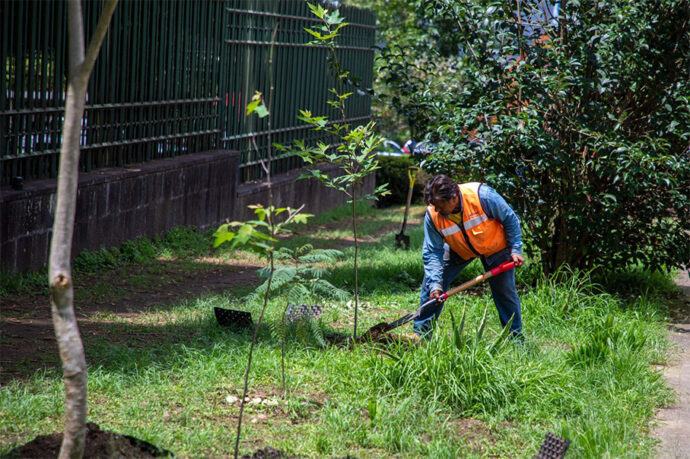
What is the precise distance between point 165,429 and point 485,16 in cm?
539

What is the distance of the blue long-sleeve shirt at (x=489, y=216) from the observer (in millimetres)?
6145

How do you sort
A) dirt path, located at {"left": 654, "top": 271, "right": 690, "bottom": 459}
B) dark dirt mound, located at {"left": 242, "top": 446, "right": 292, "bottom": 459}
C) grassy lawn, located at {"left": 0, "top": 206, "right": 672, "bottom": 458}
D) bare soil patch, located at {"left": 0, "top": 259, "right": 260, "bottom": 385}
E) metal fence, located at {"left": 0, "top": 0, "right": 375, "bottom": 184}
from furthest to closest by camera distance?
metal fence, located at {"left": 0, "top": 0, "right": 375, "bottom": 184}
bare soil patch, located at {"left": 0, "top": 259, "right": 260, "bottom": 385}
dirt path, located at {"left": 654, "top": 271, "right": 690, "bottom": 459}
grassy lawn, located at {"left": 0, "top": 206, "right": 672, "bottom": 458}
dark dirt mound, located at {"left": 242, "top": 446, "right": 292, "bottom": 459}

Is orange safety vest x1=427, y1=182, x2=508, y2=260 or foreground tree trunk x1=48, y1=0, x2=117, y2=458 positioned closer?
foreground tree trunk x1=48, y1=0, x2=117, y2=458

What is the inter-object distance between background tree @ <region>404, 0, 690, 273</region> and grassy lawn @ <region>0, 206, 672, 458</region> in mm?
1236

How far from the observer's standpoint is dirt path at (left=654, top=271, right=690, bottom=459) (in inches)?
182

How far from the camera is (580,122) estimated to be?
7.55 m

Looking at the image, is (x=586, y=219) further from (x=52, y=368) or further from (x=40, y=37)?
(x=40, y=37)

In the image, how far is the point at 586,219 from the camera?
7.77 m

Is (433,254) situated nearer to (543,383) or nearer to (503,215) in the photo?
(503,215)

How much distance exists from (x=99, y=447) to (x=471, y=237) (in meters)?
3.43

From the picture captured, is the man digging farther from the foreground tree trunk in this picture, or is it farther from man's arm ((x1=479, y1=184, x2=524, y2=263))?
the foreground tree trunk

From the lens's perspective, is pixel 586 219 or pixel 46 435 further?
pixel 586 219

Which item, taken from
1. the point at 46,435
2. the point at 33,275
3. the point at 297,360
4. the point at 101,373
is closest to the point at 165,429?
the point at 46,435

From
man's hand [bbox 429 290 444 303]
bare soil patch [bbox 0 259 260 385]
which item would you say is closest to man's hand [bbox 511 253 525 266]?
man's hand [bbox 429 290 444 303]
